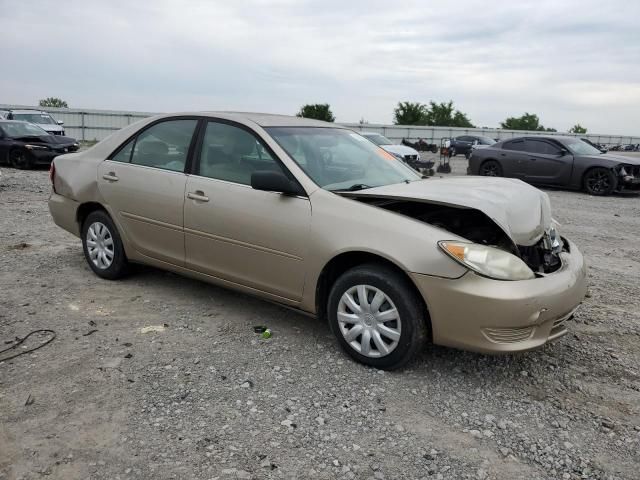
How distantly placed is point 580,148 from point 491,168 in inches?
85.9

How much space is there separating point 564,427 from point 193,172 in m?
3.06

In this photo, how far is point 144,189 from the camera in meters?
4.52

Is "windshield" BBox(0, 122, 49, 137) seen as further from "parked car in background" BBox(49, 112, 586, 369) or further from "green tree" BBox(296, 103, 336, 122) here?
"green tree" BBox(296, 103, 336, 122)

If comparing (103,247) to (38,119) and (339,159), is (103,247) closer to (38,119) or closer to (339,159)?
(339,159)

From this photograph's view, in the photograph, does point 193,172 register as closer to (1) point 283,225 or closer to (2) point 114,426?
(1) point 283,225

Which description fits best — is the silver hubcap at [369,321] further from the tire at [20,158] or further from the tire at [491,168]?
the tire at [20,158]

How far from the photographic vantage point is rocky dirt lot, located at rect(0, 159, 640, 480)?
2.58 m

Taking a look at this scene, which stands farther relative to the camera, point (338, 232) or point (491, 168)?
point (491, 168)

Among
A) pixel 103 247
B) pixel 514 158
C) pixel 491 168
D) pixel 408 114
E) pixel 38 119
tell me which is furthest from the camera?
pixel 408 114

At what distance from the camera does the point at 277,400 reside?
10.2ft

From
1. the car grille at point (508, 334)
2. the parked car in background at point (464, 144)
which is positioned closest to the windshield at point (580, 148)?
the car grille at point (508, 334)

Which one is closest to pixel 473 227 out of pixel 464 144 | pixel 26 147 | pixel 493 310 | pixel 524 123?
pixel 493 310

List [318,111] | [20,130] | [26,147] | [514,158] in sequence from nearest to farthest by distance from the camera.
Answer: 1. [514,158]
2. [26,147]
3. [20,130]
4. [318,111]

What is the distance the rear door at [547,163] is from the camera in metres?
13.1
